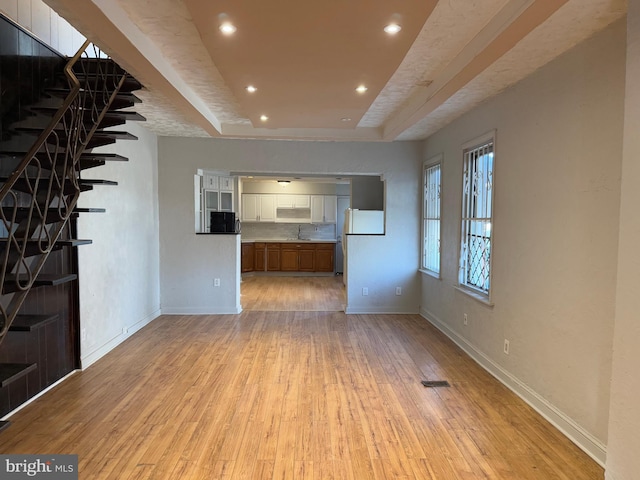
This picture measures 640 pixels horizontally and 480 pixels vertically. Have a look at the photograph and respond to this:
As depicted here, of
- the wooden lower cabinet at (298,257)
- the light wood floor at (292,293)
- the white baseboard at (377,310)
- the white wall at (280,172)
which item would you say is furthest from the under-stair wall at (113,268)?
the wooden lower cabinet at (298,257)

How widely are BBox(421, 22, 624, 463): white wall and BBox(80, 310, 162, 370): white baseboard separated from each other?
3817mm

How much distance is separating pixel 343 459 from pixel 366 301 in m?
3.56

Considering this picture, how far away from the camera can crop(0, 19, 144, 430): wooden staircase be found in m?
2.19

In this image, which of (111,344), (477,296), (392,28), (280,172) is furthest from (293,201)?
(392,28)

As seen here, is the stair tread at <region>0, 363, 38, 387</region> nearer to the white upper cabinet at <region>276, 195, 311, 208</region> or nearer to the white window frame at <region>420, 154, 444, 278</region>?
the white window frame at <region>420, 154, 444, 278</region>

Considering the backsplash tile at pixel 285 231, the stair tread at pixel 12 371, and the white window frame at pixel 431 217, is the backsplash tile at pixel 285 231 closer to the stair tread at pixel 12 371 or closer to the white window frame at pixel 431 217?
Result: the white window frame at pixel 431 217

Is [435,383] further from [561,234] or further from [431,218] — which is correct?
[431,218]

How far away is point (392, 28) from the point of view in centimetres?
219

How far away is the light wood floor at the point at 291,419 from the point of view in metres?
2.22

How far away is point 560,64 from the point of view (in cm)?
267

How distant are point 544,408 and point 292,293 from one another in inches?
200

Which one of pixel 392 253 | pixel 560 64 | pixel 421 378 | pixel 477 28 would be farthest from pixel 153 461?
pixel 392 253

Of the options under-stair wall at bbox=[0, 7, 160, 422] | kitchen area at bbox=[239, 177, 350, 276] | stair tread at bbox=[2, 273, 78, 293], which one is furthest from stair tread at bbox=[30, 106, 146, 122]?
kitchen area at bbox=[239, 177, 350, 276]

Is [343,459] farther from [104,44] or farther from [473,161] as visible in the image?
[473,161]
